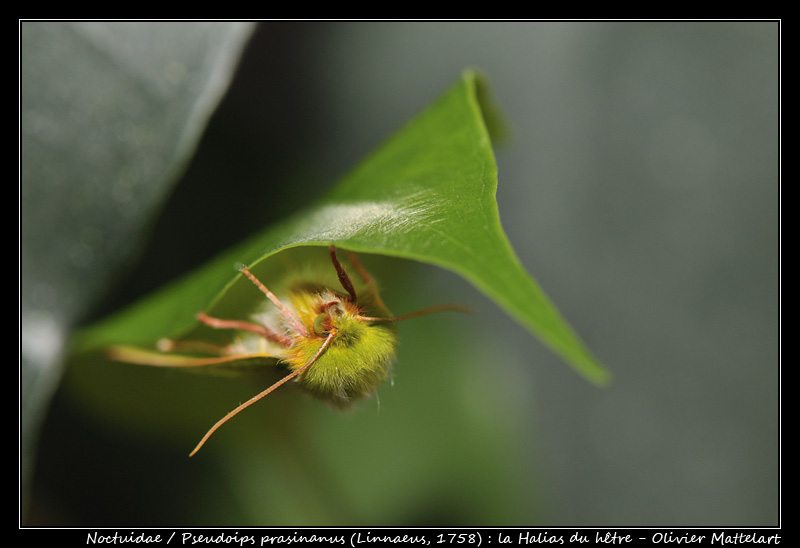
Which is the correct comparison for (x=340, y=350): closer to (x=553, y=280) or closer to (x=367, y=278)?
(x=367, y=278)

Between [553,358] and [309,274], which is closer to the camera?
[309,274]

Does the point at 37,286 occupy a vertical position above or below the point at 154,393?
above

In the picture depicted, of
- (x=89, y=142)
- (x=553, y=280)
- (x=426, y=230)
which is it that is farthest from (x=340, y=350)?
(x=553, y=280)

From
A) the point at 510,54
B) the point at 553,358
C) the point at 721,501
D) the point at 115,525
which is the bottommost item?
the point at 721,501

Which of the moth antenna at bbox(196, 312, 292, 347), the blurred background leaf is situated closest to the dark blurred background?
the blurred background leaf

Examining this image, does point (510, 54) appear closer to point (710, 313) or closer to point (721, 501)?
point (710, 313)

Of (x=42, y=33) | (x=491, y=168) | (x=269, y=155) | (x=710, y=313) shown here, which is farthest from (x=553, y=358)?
(x=42, y=33)

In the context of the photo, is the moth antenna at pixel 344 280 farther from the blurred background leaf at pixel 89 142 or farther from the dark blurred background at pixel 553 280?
the dark blurred background at pixel 553 280
